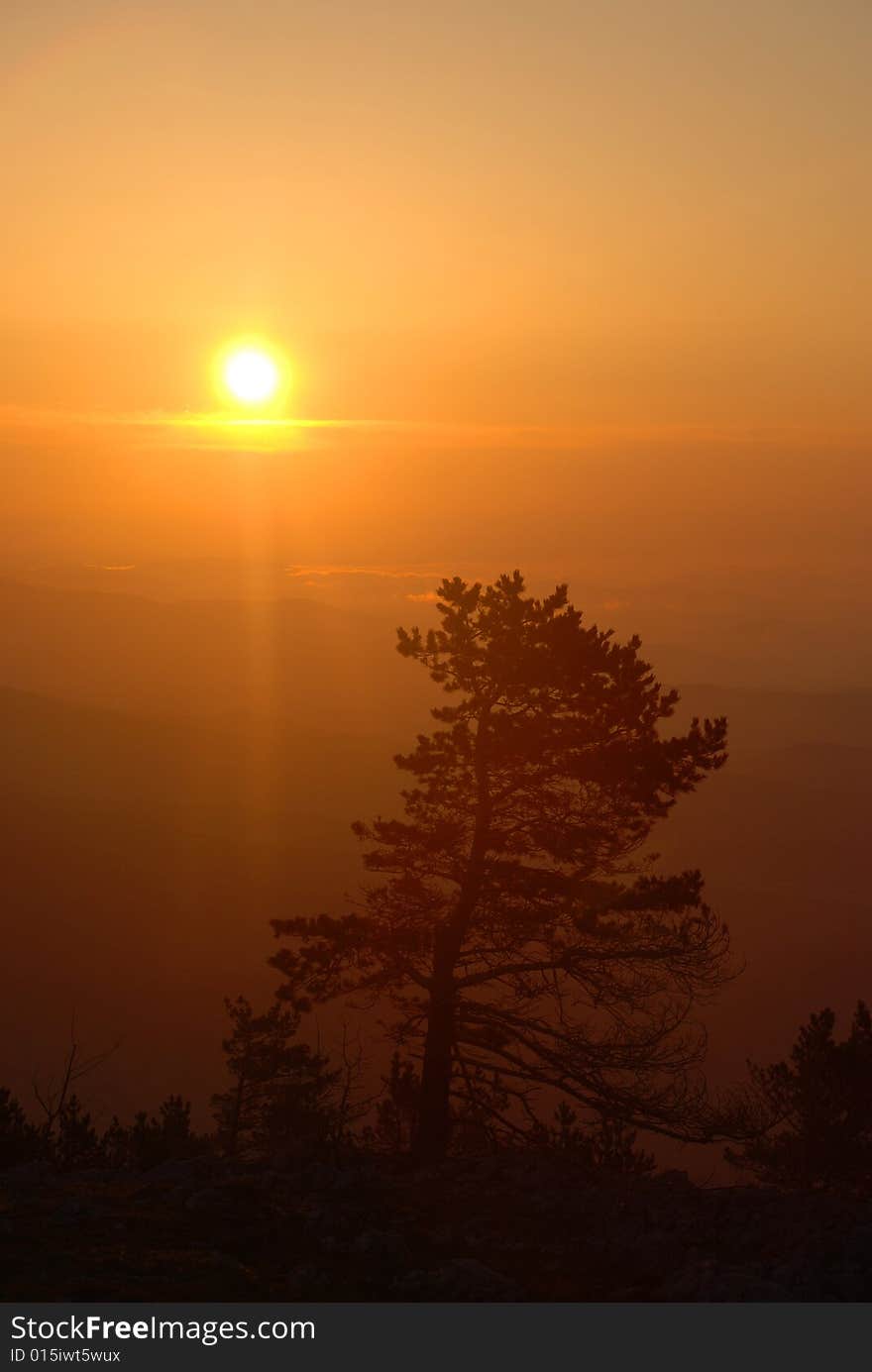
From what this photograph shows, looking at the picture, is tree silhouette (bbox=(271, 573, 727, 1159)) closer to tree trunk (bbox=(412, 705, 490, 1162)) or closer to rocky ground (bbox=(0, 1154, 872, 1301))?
tree trunk (bbox=(412, 705, 490, 1162))

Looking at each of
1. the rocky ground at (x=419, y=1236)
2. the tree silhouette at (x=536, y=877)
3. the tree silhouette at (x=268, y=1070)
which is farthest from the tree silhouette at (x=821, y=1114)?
the tree silhouette at (x=268, y=1070)

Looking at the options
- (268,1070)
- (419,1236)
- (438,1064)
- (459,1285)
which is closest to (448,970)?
(438,1064)

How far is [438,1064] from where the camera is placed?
1991 centimetres

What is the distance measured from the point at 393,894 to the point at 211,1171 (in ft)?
19.7

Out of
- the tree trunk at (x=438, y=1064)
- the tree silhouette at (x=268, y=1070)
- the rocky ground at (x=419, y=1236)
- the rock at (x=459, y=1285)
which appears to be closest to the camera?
the rock at (x=459, y=1285)

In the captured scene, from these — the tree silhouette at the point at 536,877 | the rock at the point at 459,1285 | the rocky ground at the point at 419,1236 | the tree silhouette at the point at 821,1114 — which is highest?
the tree silhouette at the point at 536,877

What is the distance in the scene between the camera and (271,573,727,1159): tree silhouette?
64.4 ft

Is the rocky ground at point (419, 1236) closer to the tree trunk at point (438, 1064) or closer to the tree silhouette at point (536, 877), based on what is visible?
the tree trunk at point (438, 1064)

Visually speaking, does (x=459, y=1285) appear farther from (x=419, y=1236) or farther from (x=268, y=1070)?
(x=268, y=1070)

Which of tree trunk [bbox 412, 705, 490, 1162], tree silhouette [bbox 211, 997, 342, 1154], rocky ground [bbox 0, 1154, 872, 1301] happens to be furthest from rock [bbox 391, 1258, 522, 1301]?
tree silhouette [bbox 211, 997, 342, 1154]

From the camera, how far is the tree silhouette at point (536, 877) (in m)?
19.6

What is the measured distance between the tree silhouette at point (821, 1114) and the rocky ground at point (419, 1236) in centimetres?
991

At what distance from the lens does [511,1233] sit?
1364 cm
